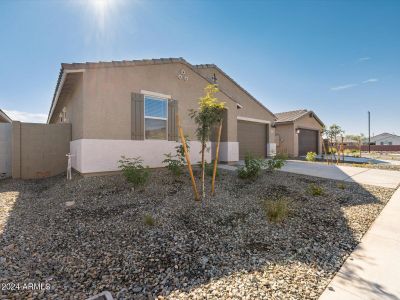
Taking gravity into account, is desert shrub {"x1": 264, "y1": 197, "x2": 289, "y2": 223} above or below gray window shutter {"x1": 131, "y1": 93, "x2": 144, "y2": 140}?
below

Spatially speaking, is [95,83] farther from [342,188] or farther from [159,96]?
[342,188]

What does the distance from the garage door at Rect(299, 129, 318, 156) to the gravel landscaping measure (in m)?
12.9

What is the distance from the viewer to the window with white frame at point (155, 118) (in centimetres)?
700

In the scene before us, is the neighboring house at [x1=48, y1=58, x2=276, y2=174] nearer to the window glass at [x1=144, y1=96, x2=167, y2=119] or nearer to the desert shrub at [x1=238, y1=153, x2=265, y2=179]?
the window glass at [x1=144, y1=96, x2=167, y2=119]

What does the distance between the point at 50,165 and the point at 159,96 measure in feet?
16.3

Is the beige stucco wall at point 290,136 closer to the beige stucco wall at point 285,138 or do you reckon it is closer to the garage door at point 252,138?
the beige stucco wall at point 285,138

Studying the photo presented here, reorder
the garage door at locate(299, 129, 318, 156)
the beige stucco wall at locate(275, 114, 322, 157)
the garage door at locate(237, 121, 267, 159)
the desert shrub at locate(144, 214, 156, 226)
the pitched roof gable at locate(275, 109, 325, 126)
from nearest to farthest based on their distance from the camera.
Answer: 1. the desert shrub at locate(144, 214, 156, 226)
2. the garage door at locate(237, 121, 267, 159)
3. the beige stucco wall at locate(275, 114, 322, 157)
4. the pitched roof gable at locate(275, 109, 325, 126)
5. the garage door at locate(299, 129, 318, 156)

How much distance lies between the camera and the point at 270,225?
11.4ft

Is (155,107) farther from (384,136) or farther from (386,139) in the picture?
(384,136)

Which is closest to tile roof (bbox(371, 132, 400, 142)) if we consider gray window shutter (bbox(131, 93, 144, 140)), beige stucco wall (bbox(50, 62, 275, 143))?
beige stucco wall (bbox(50, 62, 275, 143))

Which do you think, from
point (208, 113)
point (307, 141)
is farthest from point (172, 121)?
point (307, 141)

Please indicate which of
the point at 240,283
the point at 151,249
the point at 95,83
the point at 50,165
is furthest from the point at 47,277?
the point at 50,165

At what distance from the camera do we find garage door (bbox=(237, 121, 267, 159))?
11.8 metres

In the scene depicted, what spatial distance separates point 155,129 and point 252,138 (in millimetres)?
7427
